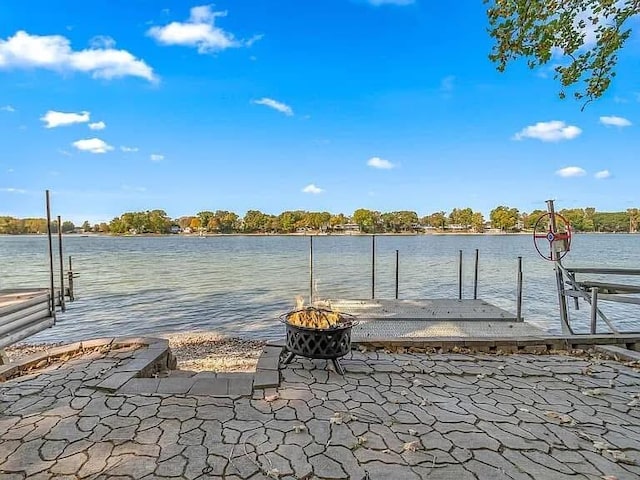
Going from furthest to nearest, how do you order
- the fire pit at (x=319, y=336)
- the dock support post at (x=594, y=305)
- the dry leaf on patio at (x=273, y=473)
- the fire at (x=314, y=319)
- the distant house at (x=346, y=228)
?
the distant house at (x=346, y=228) < the dock support post at (x=594, y=305) < the fire at (x=314, y=319) < the fire pit at (x=319, y=336) < the dry leaf on patio at (x=273, y=473)

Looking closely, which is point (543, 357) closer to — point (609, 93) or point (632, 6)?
point (609, 93)

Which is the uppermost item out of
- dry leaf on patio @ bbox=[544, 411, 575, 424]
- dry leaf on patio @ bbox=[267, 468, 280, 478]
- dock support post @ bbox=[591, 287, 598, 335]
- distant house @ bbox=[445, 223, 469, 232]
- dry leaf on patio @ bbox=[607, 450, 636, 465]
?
distant house @ bbox=[445, 223, 469, 232]

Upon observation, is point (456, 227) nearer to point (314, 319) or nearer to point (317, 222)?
point (317, 222)

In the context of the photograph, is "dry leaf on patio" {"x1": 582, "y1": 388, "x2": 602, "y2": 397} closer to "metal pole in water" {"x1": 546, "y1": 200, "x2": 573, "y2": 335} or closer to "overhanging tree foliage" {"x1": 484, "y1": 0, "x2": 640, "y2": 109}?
"metal pole in water" {"x1": 546, "y1": 200, "x2": 573, "y2": 335}

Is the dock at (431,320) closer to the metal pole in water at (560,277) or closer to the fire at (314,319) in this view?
the metal pole in water at (560,277)

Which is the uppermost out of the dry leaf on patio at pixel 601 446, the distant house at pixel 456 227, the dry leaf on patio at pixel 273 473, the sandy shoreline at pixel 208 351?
the distant house at pixel 456 227

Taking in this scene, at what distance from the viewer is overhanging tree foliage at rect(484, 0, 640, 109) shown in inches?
174

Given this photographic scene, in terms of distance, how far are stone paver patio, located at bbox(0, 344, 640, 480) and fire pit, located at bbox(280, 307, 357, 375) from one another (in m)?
0.23

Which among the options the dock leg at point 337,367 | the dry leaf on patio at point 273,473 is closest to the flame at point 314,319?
the dock leg at point 337,367

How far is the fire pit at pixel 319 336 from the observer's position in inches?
151

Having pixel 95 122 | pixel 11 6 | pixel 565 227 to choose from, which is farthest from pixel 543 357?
pixel 95 122

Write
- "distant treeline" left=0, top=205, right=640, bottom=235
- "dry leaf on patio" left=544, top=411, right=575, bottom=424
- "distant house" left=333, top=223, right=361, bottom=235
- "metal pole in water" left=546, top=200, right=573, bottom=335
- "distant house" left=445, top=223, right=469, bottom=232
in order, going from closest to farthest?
"dry leaf on patio" left=544, top=411, right=575, bottom=424
"metal pole in water" left=546, top=200, right=573, bottom=335
"distant treeline" left=0, top=205, right=640, bottom=235
"distant house" left=445, top=223, right=469, bottom=232
"distant house" left=333, top=223, right=361, bottom=235

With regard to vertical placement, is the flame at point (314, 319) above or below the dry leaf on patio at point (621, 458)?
above

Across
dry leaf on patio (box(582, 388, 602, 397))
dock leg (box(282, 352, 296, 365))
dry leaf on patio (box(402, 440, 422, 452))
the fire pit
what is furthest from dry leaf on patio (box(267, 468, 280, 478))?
dry leaf on patio (box(582, 388, 602, 397))
